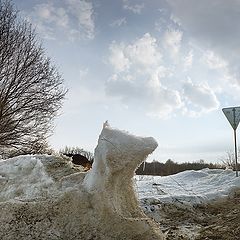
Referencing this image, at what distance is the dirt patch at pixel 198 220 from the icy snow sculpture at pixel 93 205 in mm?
1822

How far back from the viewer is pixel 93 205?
130 inches

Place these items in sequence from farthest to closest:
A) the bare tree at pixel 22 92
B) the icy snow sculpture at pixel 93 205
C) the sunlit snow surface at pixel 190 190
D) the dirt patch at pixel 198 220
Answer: the bare tree at pixel 22 92, the sunlit snow surface at pixel 190 190, the dirt patch at pixel 198 220, the icy snow sculpture at pixel 93 205

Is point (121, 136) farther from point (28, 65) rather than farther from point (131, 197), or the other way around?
point (28, 65)

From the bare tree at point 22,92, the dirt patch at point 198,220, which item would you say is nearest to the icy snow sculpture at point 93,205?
the dirt patch at point 198,220

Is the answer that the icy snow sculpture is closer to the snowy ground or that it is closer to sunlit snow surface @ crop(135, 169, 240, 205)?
the snowy ground

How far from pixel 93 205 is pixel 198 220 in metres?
4.17

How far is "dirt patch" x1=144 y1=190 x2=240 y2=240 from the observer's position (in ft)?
17.3

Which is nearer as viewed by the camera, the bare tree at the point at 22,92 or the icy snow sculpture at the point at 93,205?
the icy snow sculpture at the point at 93,205

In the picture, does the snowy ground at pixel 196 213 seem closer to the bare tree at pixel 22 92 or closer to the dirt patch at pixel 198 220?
the dirt patch at pixel 198 220

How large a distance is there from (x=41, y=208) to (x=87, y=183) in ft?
1.38

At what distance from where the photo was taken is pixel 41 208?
3.37m

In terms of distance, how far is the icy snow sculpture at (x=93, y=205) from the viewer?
10.7ft

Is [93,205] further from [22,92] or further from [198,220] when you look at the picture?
[22,92]

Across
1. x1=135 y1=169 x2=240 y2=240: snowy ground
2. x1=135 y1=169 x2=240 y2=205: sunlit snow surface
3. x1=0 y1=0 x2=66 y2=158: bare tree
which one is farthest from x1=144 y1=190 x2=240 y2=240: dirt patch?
x1=0 y1=0 x2=66 y2=158: bare tree
